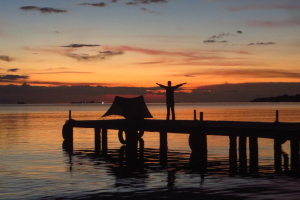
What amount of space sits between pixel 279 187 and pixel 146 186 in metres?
5.34

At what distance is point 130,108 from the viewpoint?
3578 cm

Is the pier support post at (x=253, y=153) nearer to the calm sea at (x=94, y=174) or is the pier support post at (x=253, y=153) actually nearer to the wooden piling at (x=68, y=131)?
the calm sea at (x=94, y=174)

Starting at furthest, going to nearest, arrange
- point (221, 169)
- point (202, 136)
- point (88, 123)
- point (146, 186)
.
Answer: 1. point (88, 123)
2. point (202, 136)
3. point (221, 169)
4. point (146, 186)

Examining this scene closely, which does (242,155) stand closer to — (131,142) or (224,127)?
(224,127)

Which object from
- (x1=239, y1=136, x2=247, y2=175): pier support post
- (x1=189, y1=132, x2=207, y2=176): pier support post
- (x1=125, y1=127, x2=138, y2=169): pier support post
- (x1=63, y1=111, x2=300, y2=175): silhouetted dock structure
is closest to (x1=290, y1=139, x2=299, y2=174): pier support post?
(x1=63, y1=111, x2=300, y2=175): silhouetted dock structure

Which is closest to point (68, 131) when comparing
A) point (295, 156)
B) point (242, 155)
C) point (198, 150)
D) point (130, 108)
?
point (130, 108)

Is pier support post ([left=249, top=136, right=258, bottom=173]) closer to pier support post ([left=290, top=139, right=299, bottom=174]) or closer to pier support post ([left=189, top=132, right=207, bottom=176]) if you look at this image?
pier support post ([left=290, top=139, right=299, bottom=174])

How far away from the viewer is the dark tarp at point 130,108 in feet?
117

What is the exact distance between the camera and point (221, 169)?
23.2 meters

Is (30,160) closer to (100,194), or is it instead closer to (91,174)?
(91,174)

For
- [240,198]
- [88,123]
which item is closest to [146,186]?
[240,198]

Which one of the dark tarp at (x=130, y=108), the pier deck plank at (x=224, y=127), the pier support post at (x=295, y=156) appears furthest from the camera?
the dark tarp at (x=130, y=108)

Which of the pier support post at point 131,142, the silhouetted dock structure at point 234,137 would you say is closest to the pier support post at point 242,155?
the silhouetted dock structure at point 234,137

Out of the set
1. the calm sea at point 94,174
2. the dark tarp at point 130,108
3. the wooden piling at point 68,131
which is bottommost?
the calm sea at point 94,174
